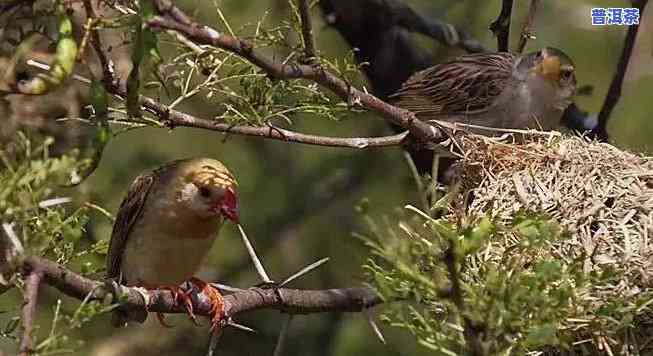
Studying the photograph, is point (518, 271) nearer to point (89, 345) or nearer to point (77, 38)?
point (77, 38)

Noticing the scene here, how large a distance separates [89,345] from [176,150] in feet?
5.24

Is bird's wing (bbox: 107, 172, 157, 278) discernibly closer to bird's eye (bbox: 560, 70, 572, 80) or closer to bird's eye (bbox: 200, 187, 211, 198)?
bird's eye (bbox: 200, 187, 211, 198)

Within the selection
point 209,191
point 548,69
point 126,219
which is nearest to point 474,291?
point 209,191

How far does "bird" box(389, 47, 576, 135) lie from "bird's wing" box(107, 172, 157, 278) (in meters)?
1.43

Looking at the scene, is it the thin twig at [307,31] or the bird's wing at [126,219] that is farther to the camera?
the bird's wing at [126,219]

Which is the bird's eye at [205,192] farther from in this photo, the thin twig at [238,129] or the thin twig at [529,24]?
the thin twig at [529,24]

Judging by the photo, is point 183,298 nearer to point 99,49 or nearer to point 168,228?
point 168,228

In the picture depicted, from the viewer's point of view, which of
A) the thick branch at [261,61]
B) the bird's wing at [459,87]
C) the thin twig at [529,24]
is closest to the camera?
the thick branch at [261,61]

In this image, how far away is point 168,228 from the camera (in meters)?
3.62

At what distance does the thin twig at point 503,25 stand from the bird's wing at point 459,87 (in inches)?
3.2

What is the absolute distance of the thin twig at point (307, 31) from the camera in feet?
7.95

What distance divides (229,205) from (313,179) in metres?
2.48

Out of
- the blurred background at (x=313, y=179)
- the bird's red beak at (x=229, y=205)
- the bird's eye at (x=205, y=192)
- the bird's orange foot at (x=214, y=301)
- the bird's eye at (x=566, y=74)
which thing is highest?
the bird's red beak at (x=229, y=205)

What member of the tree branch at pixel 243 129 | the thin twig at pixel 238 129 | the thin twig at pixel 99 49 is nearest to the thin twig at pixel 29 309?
the thin twig at pixel 99 49
